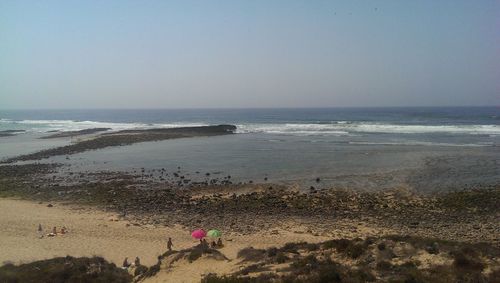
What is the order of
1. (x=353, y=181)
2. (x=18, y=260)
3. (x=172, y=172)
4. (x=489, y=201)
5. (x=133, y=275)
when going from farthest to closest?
(x=172, y=172) → (x=353, y=181) → (x=489, y=201) → (x=18, y=260) → (x=133, y=275)

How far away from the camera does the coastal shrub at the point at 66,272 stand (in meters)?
9.25

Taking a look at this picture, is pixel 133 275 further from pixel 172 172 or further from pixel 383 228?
pixel 172 172

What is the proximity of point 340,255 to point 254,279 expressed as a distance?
2402 mm

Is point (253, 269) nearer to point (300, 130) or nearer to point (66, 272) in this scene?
point (66, 272)

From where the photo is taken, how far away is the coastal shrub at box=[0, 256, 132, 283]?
925 cm

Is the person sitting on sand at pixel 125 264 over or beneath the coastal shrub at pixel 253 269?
beneath

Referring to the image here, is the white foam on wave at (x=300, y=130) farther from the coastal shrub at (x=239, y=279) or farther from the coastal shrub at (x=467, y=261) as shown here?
the coastal shrub at (x=239, y=279)

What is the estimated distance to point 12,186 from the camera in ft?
78.1

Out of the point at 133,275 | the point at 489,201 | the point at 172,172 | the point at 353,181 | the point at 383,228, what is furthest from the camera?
the point at 172,172

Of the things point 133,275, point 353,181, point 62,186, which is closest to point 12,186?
point 62,186

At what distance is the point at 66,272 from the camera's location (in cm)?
949

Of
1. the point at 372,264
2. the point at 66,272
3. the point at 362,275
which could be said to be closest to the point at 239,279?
the point at 362,275

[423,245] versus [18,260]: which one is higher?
[423,245]

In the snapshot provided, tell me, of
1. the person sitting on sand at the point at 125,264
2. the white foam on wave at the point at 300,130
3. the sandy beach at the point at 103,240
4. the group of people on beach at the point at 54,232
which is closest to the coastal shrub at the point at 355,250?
the sandy beach at the point at 103,240
